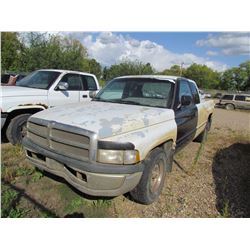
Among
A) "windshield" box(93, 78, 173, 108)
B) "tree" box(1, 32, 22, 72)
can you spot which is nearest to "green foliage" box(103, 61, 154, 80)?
"tree" box(1, 32, 22, 72)

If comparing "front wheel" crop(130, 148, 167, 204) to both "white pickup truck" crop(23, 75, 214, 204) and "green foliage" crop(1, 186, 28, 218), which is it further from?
"green foliage" crop(1, 186, 28, 218)

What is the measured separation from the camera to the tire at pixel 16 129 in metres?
5.12

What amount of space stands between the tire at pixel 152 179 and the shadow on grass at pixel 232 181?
3.07 feet

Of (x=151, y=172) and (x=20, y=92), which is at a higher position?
(x=20, y=92)

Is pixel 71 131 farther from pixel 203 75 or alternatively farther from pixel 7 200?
pixel 203 75

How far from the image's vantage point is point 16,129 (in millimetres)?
5195

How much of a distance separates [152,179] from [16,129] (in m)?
3.40

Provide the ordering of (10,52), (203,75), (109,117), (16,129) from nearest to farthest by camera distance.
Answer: (109,117) → (16,129) → (10,52) → (203,75)

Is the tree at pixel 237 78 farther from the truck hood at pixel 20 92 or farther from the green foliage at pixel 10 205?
the green foliage at pixel 10 205

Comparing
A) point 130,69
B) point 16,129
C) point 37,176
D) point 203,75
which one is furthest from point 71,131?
point 203,75

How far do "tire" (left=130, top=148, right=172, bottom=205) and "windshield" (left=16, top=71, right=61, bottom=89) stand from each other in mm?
3743

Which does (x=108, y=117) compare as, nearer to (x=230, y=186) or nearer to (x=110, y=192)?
(x=110, y=192)

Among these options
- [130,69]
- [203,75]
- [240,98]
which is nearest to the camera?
[240,98]

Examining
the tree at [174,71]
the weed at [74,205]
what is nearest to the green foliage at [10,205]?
the weed at [74,205]
